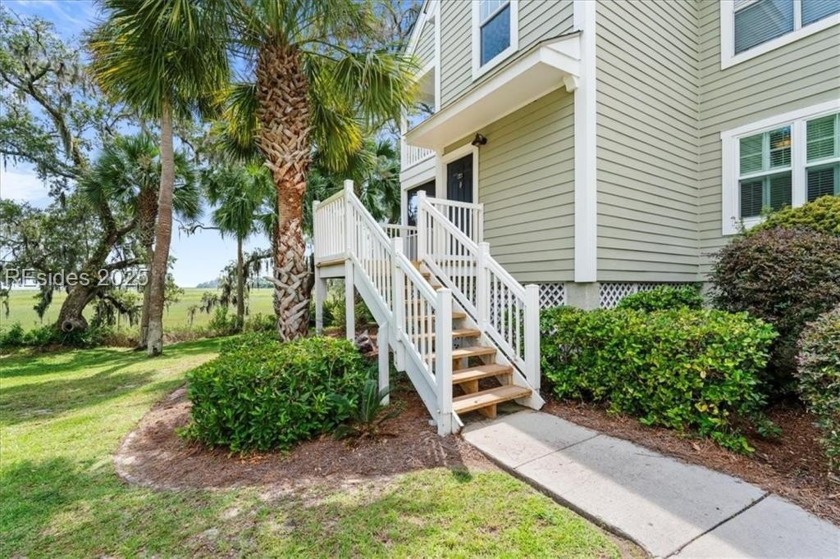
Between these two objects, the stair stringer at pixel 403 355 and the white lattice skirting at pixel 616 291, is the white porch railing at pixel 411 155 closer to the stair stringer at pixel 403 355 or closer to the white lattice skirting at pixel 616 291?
the stair stringer at pixel 403 355

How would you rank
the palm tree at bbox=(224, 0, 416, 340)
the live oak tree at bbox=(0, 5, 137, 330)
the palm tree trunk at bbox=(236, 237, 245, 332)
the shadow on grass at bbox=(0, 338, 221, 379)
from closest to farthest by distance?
the palm tree at bbox=(224, 0, 416, 340) → the shadow on grass at bbox=(0, 338, 221, 379) → the live oak tree at bbox=(0, 5, 137, 330) → the palm tree trunk at bbox=(236, 237, 245, 332)

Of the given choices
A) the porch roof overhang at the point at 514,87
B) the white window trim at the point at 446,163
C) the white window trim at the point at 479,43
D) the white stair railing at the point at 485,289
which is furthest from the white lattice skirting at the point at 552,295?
the white window trim at the point at 479,43

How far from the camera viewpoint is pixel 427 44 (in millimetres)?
9523

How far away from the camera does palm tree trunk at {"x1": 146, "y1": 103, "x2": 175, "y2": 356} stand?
965cm

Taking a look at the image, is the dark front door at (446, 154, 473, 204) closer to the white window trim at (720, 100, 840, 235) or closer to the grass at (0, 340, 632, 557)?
the white window trim at (720, 100, 840, 235)

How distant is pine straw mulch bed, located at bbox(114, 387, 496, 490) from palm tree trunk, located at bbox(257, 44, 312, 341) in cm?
205

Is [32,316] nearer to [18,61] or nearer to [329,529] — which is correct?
[18,61]

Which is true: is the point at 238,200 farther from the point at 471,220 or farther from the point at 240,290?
the point at 471,220

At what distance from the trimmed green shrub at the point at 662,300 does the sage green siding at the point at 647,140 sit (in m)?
0.36

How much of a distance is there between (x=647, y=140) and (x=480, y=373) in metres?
4.86

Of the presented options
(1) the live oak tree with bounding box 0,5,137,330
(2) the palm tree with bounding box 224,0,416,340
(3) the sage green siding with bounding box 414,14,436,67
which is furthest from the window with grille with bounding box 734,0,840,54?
(1) the live oak tree with bounding box 0,5,137,330

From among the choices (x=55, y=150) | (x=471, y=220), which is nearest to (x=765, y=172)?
(x=471, y=220)

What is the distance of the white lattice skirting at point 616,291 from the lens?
5.95m

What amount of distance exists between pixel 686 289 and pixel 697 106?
11.1 ft
